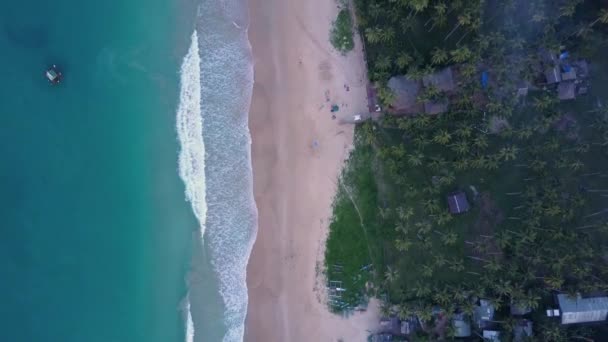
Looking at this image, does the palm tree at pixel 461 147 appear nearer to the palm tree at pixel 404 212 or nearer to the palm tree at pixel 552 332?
the palm tree at pixel 404 212

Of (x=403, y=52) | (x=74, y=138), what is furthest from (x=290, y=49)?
(x=74, y=138)

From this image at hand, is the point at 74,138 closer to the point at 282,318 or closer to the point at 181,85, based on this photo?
the point at 181,85

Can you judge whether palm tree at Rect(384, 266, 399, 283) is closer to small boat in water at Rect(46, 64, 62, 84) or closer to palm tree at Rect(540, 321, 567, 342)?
palm tree at Rect(540, 321, 567, 342)

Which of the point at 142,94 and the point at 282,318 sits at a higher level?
the point at 142,94

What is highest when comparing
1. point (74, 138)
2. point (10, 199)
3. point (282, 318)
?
point (74, 138)

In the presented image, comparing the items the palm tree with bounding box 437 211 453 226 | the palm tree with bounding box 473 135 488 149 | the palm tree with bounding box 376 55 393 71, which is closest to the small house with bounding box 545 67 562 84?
the palm tree with bounding box 473 135 488 149

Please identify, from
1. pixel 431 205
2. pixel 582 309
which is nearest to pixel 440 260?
pixel 431 205
